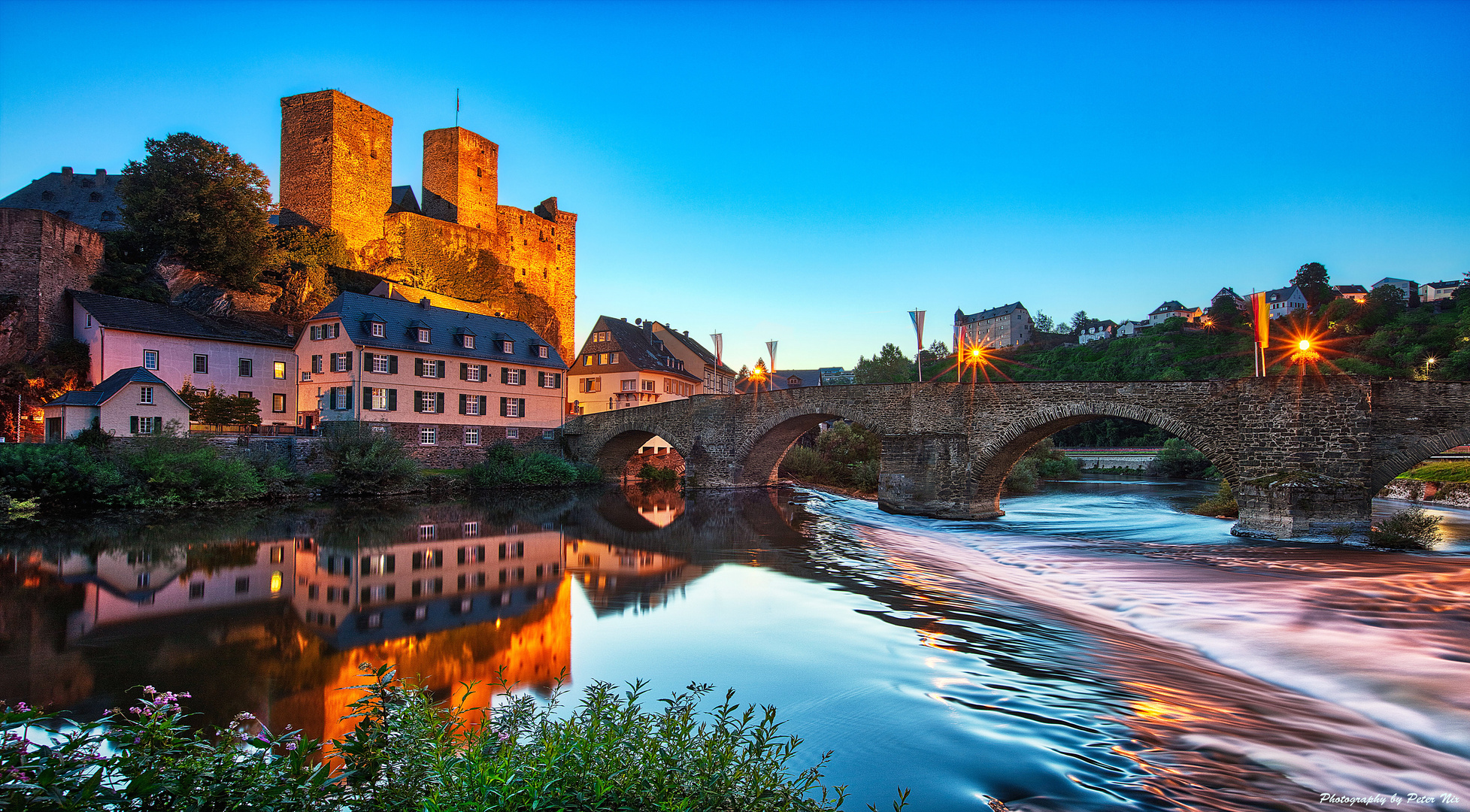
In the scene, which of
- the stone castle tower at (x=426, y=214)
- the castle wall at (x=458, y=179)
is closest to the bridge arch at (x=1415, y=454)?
the stone castle tower at (x=426, y=214)

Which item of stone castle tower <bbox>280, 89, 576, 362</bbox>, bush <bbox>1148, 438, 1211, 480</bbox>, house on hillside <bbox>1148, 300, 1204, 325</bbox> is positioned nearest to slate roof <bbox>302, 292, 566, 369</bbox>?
stone castle tower <bbox>280, 89, 576, 362</bbox>

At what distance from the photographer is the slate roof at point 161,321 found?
28078mm

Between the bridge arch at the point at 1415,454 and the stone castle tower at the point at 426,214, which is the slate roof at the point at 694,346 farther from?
the bridge arch at the point at 1415,454

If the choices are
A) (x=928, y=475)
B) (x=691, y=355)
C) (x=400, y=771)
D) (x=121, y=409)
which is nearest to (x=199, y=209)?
(x=121, y=409)

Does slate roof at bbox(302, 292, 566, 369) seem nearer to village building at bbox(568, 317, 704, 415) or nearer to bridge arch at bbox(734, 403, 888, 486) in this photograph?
village building at bbox(568, 317, 704, 415)

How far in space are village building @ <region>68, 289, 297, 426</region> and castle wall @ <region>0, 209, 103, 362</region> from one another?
0.70m

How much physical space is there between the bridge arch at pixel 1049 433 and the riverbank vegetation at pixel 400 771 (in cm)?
1777

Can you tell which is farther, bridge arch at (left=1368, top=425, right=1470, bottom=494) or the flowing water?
bridge arch at (left=1368, top=425, right=1470, bottom=494)

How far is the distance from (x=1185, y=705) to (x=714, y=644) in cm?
475

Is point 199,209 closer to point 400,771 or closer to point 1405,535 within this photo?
point 400,771

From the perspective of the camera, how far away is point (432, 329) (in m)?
33.9

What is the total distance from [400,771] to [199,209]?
42550 millimetres

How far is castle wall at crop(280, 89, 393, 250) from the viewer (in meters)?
48.8

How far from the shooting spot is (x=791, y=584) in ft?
40.2
